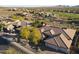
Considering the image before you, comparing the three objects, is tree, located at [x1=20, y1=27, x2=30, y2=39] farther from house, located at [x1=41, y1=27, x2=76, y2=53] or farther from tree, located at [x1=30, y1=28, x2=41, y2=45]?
house, located at [x1=41, y1=27, x2=76, y2=53]

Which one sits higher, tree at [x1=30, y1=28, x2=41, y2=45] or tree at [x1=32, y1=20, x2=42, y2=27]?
tree at [x1=32, y1=20, x2=42, y2=27]

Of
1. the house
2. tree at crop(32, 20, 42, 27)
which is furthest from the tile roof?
tree at crop(32, 20, 42, 27)

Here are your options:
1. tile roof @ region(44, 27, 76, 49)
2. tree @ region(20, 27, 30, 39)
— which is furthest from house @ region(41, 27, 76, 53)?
tree @ region(20, 27, 30, 39)

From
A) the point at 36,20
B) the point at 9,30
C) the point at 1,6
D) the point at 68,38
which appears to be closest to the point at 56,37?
the point at 68,38

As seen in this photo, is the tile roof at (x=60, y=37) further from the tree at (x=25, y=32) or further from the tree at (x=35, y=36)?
the tree at (x=25, y=32)

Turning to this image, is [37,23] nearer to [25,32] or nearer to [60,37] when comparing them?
[25,32]

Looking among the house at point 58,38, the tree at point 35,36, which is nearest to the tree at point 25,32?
the tree at point 35,36

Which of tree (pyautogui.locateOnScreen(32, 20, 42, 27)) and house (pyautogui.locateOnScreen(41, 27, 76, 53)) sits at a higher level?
tree (pyautogui.locateOnScreen(32, 20, 42, 27))

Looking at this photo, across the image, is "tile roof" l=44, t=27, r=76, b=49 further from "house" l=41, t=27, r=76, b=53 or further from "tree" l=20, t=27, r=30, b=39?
"tree" l=20, t=27, r=30, b=39

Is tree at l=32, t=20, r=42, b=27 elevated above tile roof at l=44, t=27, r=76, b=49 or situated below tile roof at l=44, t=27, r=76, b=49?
above
